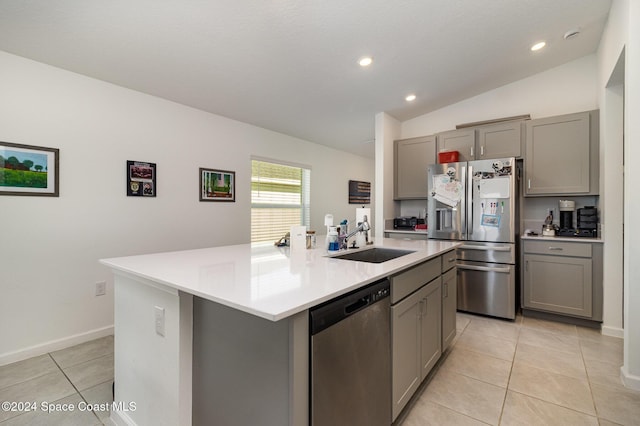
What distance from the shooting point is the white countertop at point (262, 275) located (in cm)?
98

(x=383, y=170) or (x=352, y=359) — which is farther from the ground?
(x=383, y=170)

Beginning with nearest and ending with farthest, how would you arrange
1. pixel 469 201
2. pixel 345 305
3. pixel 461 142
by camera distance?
pixel 345 305, pixel 469 201, pixel 461 142

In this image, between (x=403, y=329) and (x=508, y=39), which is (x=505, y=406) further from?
(x=508, y=39)

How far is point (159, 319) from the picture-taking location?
53.3 inches

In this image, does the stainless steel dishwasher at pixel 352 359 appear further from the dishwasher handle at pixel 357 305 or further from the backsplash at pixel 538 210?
the backsplash at pixel 538 210

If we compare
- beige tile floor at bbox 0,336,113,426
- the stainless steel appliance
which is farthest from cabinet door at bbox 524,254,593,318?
beige tile floor at bbox 0,336,113,426

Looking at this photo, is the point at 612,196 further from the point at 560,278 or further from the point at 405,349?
the point at 405,349

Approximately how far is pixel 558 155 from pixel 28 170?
5.02 metres

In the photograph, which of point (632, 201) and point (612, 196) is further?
point (612, 196)

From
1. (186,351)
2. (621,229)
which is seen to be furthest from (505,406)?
(621,229)

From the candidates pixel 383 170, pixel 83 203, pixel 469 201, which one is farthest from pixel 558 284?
pixel 83 203

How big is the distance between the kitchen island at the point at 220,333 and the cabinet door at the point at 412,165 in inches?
102

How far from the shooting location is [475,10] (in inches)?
89.9

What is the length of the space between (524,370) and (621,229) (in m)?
1.73
